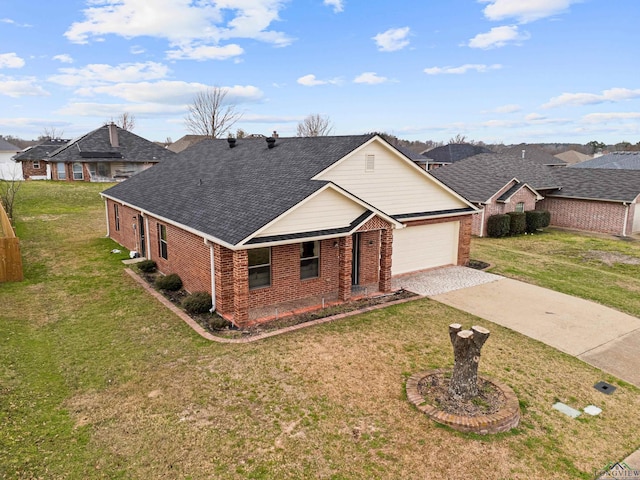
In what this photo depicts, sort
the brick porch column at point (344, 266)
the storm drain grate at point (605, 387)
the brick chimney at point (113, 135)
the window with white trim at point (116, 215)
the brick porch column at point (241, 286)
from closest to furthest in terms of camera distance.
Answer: the storm drain grate at point (605, 387)
the brick porch column at point (241, 286)
the brick porch column at point (344, 266)
the window with white trim at point (116, 215)
the brick chimney at point (113, 135)

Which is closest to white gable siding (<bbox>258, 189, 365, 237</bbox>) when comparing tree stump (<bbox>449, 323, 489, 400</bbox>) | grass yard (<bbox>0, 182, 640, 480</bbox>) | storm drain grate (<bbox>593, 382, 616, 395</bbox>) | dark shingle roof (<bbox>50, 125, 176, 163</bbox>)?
grass yard (<bbox>0, 182, 640, 480</bbox>)

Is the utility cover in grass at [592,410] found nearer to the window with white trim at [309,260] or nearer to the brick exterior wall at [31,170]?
the window with white trim at [309,260]

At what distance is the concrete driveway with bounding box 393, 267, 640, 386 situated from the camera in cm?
1056

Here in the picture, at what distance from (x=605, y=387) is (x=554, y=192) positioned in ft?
82.5

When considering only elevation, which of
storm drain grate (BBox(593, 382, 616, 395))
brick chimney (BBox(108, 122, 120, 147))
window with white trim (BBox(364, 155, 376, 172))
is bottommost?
storm drain grate (BBox(593, 382, 616, 395))

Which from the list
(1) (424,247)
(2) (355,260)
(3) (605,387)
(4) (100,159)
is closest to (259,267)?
(2) (355,260)

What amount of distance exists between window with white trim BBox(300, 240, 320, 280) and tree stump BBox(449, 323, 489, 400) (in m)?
6.14

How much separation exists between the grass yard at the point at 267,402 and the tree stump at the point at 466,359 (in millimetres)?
920

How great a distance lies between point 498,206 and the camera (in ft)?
89.7

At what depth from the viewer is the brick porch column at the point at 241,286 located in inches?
446

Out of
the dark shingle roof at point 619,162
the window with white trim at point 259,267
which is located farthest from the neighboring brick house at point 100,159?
the dark shingle roof at point 619,162

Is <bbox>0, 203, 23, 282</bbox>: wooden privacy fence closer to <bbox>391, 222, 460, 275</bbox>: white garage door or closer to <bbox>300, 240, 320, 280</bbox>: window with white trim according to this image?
<bbox>300, 240, 320, 280</bbox>: window with white trim

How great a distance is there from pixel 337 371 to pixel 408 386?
5.03ft

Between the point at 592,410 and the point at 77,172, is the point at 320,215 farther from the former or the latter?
the point at 77,172
